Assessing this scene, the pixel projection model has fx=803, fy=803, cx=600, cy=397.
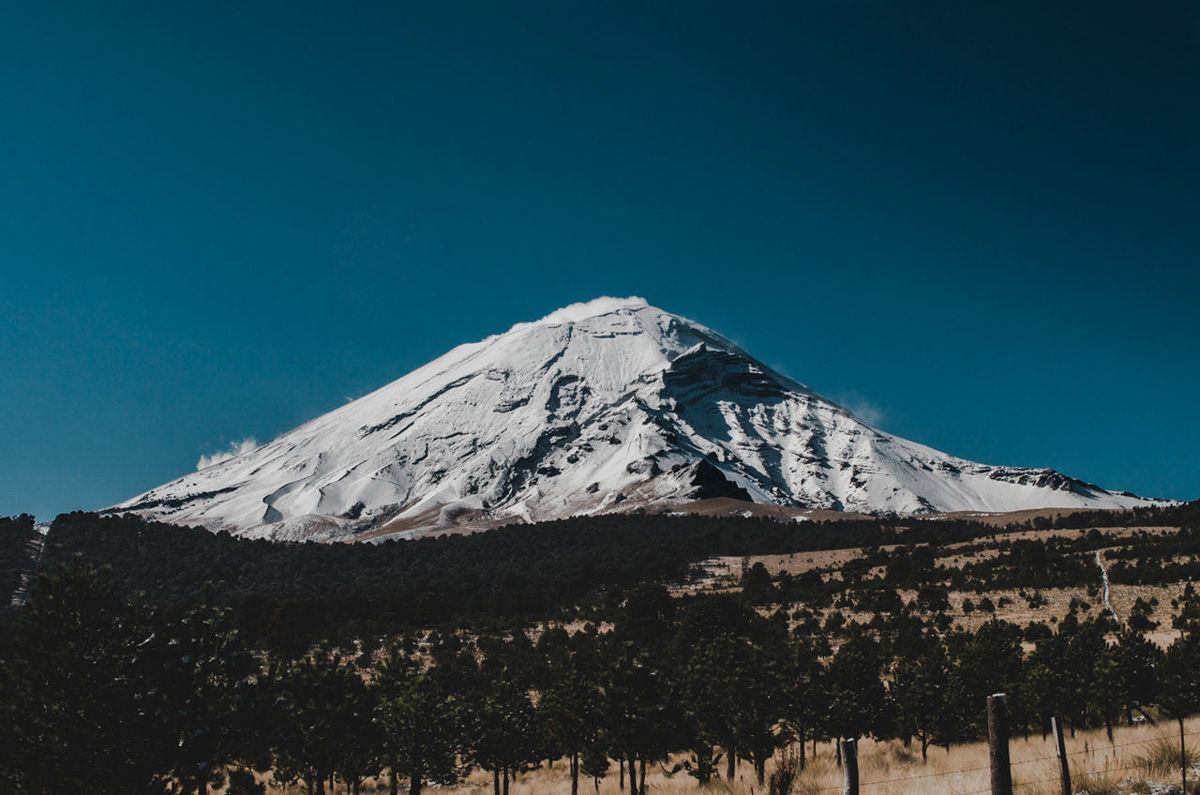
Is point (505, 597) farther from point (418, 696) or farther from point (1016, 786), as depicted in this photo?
point (1016, 786)

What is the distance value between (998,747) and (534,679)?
2154 inches

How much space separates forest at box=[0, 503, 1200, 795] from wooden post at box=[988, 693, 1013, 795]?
661cm

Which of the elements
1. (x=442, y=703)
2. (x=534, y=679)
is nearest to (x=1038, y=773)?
(x=442, y=703)

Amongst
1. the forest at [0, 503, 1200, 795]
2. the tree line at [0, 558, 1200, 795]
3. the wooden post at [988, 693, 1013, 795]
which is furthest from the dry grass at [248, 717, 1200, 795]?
the wooden post at [988, 693, 1013, 795]

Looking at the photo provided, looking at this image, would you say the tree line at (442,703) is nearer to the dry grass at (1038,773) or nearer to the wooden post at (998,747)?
the dry grass at (1038,773)

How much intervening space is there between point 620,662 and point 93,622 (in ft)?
67.9

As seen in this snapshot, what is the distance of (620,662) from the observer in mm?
35531

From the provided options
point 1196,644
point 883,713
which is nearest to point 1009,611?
point 883,713

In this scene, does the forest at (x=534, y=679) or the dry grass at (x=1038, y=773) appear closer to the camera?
the dry grass at (x=1038, y=773)

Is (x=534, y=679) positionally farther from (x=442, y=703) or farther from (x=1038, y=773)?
(x=1038, y=773)

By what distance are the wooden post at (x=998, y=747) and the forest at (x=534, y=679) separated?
6.61 m

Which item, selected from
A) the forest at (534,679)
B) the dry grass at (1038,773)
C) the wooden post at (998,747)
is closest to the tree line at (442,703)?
the forest at (534,679)

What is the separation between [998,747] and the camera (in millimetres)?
9625

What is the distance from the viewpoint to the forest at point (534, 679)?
22031mm
